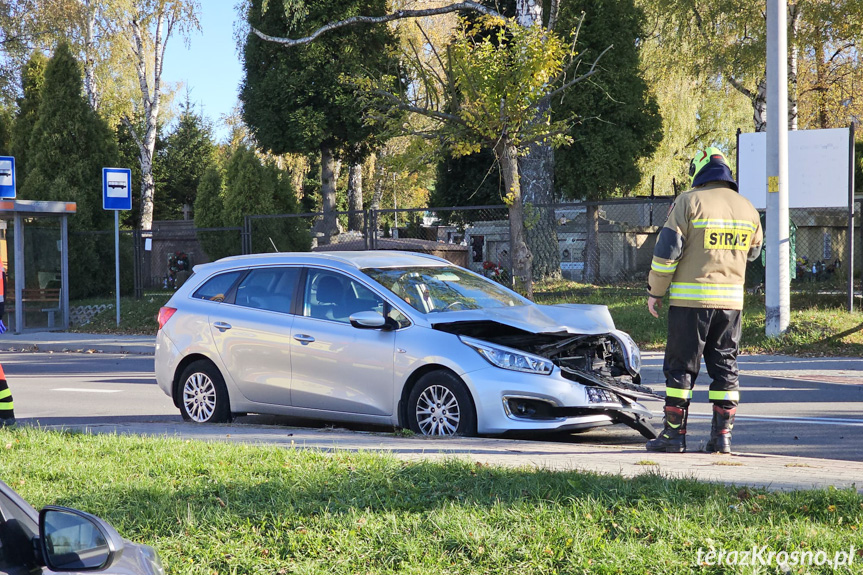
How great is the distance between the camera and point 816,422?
8531 millimetres

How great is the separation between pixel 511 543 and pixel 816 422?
211 inches

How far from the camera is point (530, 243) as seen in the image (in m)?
21.2

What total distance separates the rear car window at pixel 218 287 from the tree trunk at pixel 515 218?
7.53 meters

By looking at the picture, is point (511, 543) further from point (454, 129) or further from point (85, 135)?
point (85, 135)

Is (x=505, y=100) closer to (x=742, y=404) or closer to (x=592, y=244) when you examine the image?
(x=742, y=404)

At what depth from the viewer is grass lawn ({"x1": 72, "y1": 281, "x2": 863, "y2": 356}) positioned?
43.5 feet

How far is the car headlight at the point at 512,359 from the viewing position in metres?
7.11

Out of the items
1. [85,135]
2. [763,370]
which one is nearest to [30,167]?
[85,135]

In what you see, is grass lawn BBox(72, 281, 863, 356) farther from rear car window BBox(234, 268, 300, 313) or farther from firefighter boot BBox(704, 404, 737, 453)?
rear car window BBox(234, 268, 300, 313)

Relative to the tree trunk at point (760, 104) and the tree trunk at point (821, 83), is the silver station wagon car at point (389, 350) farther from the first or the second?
the tree trunk at point (821, 83)

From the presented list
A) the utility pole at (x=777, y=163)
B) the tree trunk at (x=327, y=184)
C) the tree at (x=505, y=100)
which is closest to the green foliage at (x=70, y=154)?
the tree trunk at (x=327, y=184)

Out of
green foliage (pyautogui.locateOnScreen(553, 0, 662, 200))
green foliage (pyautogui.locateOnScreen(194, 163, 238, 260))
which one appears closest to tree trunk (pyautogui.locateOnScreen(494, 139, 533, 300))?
green foliage (pyautogui.locateOnScreen(553, 0, 662, 200))

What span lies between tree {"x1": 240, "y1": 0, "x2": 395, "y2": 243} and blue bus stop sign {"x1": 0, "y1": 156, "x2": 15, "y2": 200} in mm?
10050

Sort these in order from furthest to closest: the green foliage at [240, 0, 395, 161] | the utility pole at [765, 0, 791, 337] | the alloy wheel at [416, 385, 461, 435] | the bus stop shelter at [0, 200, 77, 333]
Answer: the green foliage at [240, 0, 395, 161]
the bus stop shelter at [0, 200, 77, 333]
the utility pole at [765, 0, 791, 337]
the alloy wheel at [416, 385, 461, 435]
